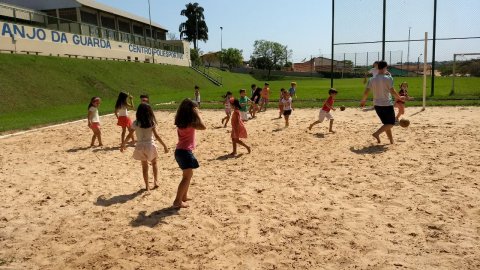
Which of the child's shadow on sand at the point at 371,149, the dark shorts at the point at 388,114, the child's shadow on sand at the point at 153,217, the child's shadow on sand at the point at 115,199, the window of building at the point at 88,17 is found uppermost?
the window of building at the point at 88,17

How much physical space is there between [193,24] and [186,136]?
90.2m

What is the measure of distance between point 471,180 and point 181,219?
510 centimetres

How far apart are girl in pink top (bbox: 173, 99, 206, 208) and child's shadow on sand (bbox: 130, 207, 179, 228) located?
0.56ft

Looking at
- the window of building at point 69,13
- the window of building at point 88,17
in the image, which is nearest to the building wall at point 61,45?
the window of building at point 88,17

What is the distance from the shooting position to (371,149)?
9.25m

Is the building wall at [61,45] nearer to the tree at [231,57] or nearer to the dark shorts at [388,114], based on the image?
the dark shorts at [388,114]

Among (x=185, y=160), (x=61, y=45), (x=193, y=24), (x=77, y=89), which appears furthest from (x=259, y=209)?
(x=193, y=24)

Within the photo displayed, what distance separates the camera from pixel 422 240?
443cm

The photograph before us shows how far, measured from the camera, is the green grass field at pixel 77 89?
19781 mm

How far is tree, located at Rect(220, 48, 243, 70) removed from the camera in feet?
340

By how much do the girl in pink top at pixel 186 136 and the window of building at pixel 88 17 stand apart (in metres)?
52.1

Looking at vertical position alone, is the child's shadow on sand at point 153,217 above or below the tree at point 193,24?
below

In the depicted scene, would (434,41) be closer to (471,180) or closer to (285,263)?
(471,180)

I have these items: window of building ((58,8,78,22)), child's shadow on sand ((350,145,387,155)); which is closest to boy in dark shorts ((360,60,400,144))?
child's shadow on sand ((350,145,387,155))
